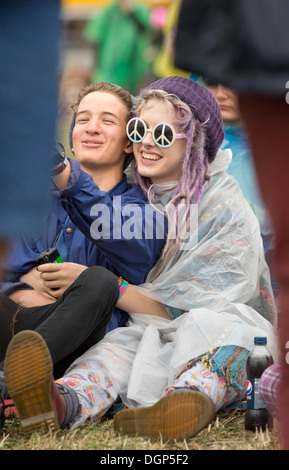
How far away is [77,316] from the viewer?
232 centimetres

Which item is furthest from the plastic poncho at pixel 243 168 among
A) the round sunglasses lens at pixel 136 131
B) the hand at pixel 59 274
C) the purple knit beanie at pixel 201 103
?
the hand at pixel 59 274

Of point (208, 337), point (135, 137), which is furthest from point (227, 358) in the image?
point (135, 137)

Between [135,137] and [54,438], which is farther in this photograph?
[135,137]

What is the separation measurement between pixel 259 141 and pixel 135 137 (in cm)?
154

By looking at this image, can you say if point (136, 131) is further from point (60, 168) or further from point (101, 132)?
point (60, 168)

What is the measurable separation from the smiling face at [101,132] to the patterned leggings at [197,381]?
0.89 meters

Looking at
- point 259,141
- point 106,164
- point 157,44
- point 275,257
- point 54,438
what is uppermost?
point 157,44

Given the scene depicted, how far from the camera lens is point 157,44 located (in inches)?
258

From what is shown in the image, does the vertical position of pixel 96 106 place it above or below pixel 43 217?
above

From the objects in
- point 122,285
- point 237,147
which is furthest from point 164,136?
point 237,147

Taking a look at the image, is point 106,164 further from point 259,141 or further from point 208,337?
point 259,141

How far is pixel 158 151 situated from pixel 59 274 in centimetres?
60

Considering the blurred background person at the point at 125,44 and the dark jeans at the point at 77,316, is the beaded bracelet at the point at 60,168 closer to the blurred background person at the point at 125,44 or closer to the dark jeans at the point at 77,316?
the dark jeans at the point at 77,316

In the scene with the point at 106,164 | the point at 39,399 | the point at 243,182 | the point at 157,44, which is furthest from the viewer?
the point at 157,44
